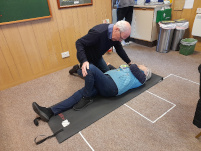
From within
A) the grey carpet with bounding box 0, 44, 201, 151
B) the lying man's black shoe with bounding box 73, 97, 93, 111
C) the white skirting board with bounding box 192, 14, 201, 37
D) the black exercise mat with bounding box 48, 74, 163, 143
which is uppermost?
the white skirting board with bounding box 192, 14, 201, 37

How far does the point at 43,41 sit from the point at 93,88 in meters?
1.25

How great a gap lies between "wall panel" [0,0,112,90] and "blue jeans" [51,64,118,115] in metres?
1.09

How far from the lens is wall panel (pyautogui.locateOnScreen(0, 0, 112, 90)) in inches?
81.7

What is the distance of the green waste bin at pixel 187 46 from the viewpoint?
2.74 meters

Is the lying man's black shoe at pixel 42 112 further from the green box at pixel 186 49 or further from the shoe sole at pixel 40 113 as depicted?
the green box at pixel 186 49

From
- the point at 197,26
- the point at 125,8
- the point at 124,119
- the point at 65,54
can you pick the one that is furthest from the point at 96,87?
the point at 197,26

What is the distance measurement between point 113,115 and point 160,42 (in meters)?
2.16

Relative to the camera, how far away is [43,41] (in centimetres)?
231

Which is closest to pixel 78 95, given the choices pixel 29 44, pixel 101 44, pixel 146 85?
pixel 101 44

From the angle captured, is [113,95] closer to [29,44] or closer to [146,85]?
[146,85]

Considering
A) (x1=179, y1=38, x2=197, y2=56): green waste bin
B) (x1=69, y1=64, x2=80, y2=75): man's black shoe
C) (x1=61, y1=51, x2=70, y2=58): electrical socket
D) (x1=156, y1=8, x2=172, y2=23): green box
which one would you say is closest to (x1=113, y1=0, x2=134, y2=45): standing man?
(x1=156, y1=8, x2=172, y2=23): green box

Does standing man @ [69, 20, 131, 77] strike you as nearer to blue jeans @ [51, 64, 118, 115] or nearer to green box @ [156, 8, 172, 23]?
blue jeans @ [51, 64, 118, 115]

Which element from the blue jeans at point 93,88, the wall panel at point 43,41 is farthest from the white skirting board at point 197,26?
the blue jeans at point 93,88

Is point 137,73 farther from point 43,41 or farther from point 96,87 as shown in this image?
point 43,41
